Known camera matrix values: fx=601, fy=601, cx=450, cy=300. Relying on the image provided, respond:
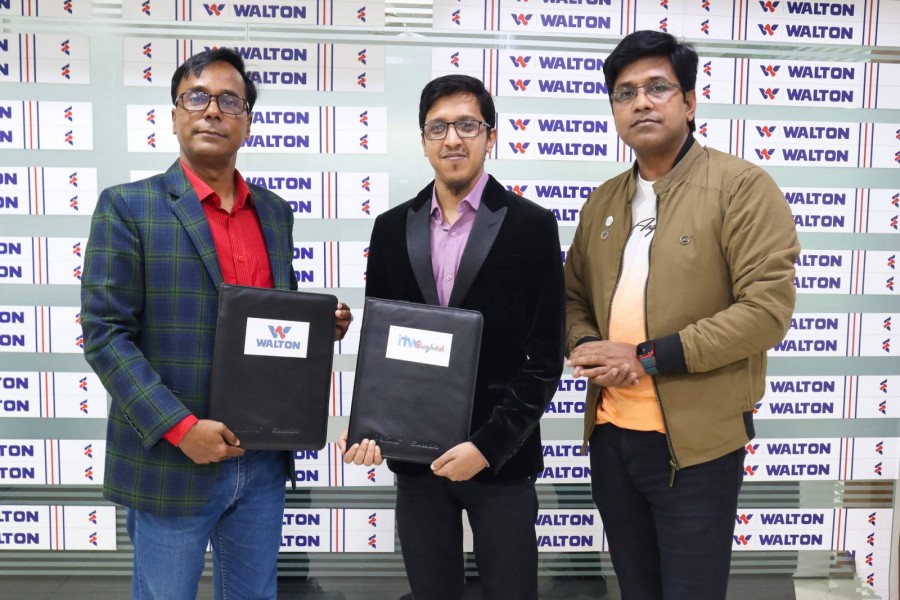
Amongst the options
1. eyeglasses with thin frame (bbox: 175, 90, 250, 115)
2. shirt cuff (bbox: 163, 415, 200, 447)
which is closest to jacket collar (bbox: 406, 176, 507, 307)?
eyeglasses with thin frame (bbox: 175, 90, 250, 115)

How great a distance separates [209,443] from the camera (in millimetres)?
1656

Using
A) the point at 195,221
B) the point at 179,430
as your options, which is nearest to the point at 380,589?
the point at 179,430

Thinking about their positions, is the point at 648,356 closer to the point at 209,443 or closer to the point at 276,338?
the point at 276,338

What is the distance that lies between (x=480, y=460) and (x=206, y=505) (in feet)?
2.73

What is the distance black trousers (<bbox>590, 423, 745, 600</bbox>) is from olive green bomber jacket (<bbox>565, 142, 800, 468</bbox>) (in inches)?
3.0

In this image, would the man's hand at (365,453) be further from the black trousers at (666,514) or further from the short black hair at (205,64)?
the short black hair at (205,64)

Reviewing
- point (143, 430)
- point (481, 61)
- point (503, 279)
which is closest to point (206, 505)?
point (143, 430)

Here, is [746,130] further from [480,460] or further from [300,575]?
[300,575]

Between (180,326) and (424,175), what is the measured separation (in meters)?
1.56

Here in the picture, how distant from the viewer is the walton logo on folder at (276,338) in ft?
5.52

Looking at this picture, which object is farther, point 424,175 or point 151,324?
point 424,175

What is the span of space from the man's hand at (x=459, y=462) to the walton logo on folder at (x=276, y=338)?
0.50 metres

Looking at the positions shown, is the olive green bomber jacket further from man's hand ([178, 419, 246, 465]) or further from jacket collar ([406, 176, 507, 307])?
man's hand ([178, 419, 246, 465])

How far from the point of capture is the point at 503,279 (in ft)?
5.76
